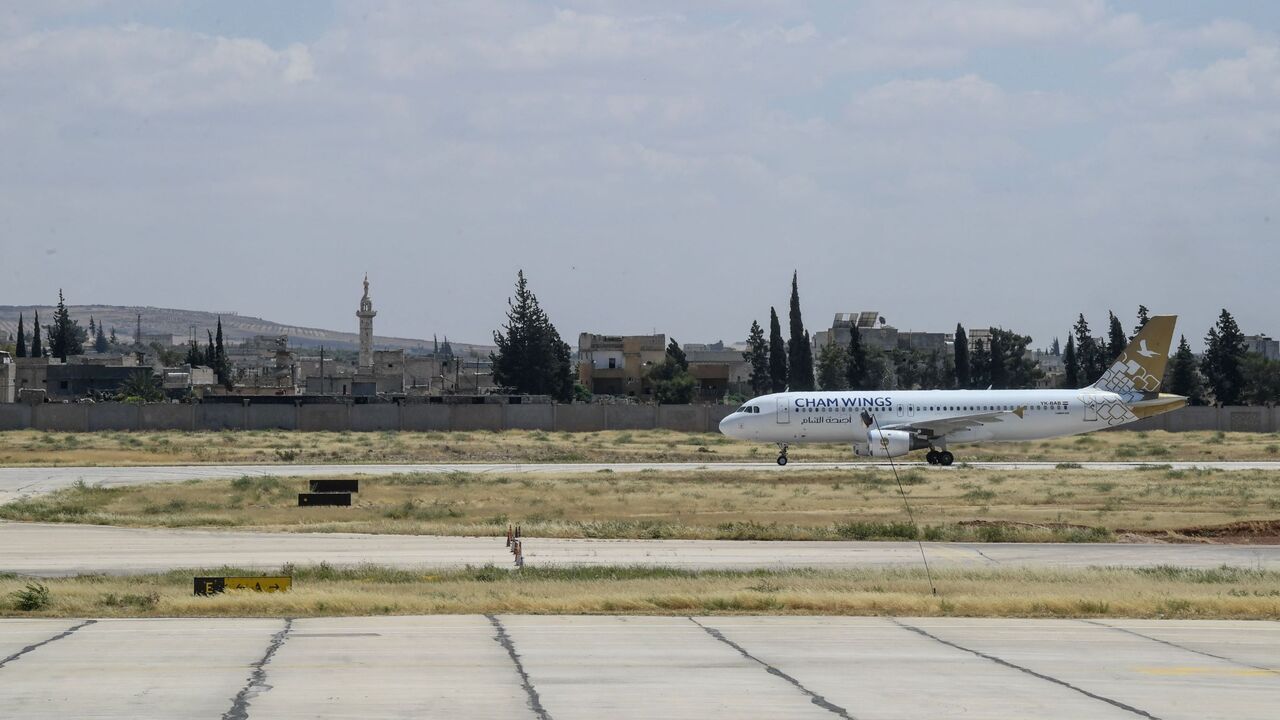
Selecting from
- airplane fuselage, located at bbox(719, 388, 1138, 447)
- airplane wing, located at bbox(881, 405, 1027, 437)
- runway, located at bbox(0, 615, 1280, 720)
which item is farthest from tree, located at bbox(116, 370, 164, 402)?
runway, located at bbox(0, 615, 1280, 720)

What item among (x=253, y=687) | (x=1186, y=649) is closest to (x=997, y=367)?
(x=1186, y=649)

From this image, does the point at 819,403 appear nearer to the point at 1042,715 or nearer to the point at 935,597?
the point at 935,597

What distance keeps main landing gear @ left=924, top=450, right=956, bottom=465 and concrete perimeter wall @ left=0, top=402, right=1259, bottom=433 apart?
31.7 metres

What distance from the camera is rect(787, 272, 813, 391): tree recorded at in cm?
12150

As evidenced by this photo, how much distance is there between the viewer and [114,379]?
146 meters

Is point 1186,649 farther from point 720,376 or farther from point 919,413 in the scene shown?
point 720,376

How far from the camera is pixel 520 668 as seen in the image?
15.1m

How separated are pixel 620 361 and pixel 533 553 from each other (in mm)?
126662

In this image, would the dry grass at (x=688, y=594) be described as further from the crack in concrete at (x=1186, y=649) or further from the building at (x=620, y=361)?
the building at (x=620, y=361)

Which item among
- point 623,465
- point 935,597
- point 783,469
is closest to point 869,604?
point 935,597

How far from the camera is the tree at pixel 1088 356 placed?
13400cm

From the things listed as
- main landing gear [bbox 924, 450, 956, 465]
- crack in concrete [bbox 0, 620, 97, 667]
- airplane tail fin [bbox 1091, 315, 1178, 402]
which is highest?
airplane tail fin [bbox 1091, 315, 1178, 402]

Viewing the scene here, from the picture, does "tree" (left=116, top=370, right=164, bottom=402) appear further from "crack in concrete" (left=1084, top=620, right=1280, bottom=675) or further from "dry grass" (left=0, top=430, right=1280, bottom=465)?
"crack in concrete" (left=1084, top=620, right=1280, bottom=675)

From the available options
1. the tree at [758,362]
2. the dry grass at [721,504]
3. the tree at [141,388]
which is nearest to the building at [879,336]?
the tree at [758,362]
